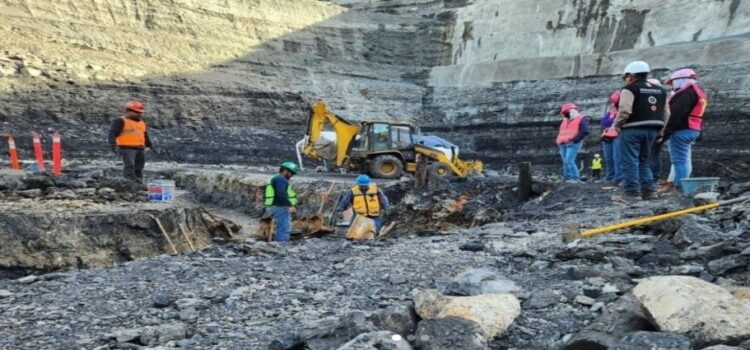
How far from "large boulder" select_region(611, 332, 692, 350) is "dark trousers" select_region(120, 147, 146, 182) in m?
7.73

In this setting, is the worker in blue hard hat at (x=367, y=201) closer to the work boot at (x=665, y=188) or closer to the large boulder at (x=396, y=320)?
the work boot at (x=665, y=188)

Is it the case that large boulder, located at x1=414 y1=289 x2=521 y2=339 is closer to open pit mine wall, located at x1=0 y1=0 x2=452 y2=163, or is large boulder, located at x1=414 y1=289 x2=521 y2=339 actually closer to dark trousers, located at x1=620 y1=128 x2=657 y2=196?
dark trousers, located at x1=620 y1=128 x2=657 y2=196

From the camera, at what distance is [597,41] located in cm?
2177

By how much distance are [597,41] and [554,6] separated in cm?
293

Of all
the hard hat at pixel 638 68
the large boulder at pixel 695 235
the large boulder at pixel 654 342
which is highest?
the hard hat at pixel 638 68

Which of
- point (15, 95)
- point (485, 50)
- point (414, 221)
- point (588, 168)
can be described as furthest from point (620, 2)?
point (15, 95)

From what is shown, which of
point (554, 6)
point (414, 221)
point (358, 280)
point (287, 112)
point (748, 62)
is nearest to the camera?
point (358, 280)

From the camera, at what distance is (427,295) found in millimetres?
2664

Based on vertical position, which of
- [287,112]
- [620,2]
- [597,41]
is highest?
[620,2]

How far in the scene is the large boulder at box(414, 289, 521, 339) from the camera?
7.98 feet

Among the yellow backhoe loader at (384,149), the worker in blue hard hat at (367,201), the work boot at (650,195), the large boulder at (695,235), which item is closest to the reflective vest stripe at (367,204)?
the worker in blue hard hat at (367,201)

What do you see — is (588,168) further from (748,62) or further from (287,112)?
(287,112)

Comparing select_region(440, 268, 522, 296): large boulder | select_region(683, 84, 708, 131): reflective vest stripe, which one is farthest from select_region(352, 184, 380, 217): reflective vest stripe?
select_region(440, 268, 522, 296): large boulder

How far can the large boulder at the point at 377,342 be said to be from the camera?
2.16 metres
